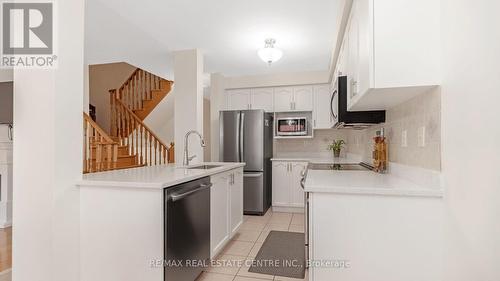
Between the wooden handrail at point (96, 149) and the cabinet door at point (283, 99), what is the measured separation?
3007mm

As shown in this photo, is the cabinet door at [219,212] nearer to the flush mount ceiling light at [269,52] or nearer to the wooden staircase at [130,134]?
the flush mount ceiling light at [269,52]

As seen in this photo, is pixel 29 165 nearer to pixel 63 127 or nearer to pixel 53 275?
pixel 63 127

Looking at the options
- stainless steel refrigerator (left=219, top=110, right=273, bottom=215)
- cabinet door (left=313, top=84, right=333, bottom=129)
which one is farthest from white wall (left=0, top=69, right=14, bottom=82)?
cabinet door (left=313, top=84, right=333, bottom=129)

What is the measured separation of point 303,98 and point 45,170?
4.04m

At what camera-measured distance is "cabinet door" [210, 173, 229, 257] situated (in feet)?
7.84

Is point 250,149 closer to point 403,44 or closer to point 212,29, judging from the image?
point 212,29

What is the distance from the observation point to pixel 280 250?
2.83m

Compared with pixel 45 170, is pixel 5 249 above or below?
below

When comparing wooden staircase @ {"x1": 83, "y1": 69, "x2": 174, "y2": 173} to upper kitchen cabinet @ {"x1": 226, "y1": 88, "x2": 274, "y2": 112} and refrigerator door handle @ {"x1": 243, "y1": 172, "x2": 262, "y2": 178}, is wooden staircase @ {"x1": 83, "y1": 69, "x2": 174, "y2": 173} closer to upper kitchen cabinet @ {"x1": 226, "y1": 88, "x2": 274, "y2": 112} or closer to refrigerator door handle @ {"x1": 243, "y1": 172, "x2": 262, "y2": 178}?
upper kitchen cabinet @ {"x1": 226, "y1": 88, "x2": 274, "y2": 112}

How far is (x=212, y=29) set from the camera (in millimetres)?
3070

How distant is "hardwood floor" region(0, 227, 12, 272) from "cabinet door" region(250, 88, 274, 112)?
3848 millimetres

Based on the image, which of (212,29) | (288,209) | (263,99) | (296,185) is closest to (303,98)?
(263,99)

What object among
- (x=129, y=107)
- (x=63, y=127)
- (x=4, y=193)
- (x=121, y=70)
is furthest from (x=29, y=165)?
(x=121, y=70)

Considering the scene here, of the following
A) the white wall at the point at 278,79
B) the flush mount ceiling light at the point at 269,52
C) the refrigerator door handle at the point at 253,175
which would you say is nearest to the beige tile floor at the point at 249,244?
the refrigerator door handle at the point at 253,175
